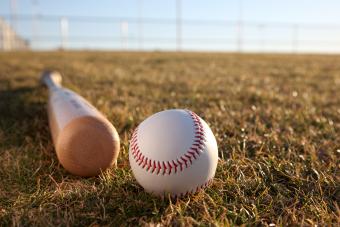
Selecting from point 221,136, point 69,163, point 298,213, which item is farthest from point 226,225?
point 221,136

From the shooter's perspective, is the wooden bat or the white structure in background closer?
the wooden bat

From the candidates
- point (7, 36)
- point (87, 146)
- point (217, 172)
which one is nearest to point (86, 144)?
point (87, 146)

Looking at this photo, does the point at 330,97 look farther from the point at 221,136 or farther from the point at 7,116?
the point at 7,116

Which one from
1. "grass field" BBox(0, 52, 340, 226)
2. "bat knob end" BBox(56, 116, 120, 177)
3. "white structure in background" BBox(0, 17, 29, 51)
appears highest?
"bat knob end" BBox(56, 116, 120, 177)

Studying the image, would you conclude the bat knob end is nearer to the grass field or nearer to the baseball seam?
the grass field

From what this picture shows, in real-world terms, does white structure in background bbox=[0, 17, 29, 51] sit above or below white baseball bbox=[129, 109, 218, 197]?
below

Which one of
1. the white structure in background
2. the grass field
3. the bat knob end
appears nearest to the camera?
the grass field

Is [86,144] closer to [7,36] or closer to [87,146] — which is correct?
[87,146]

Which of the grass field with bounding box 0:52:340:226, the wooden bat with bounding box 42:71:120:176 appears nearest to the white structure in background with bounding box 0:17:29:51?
the grass field with bounding box 0:52:340:226
